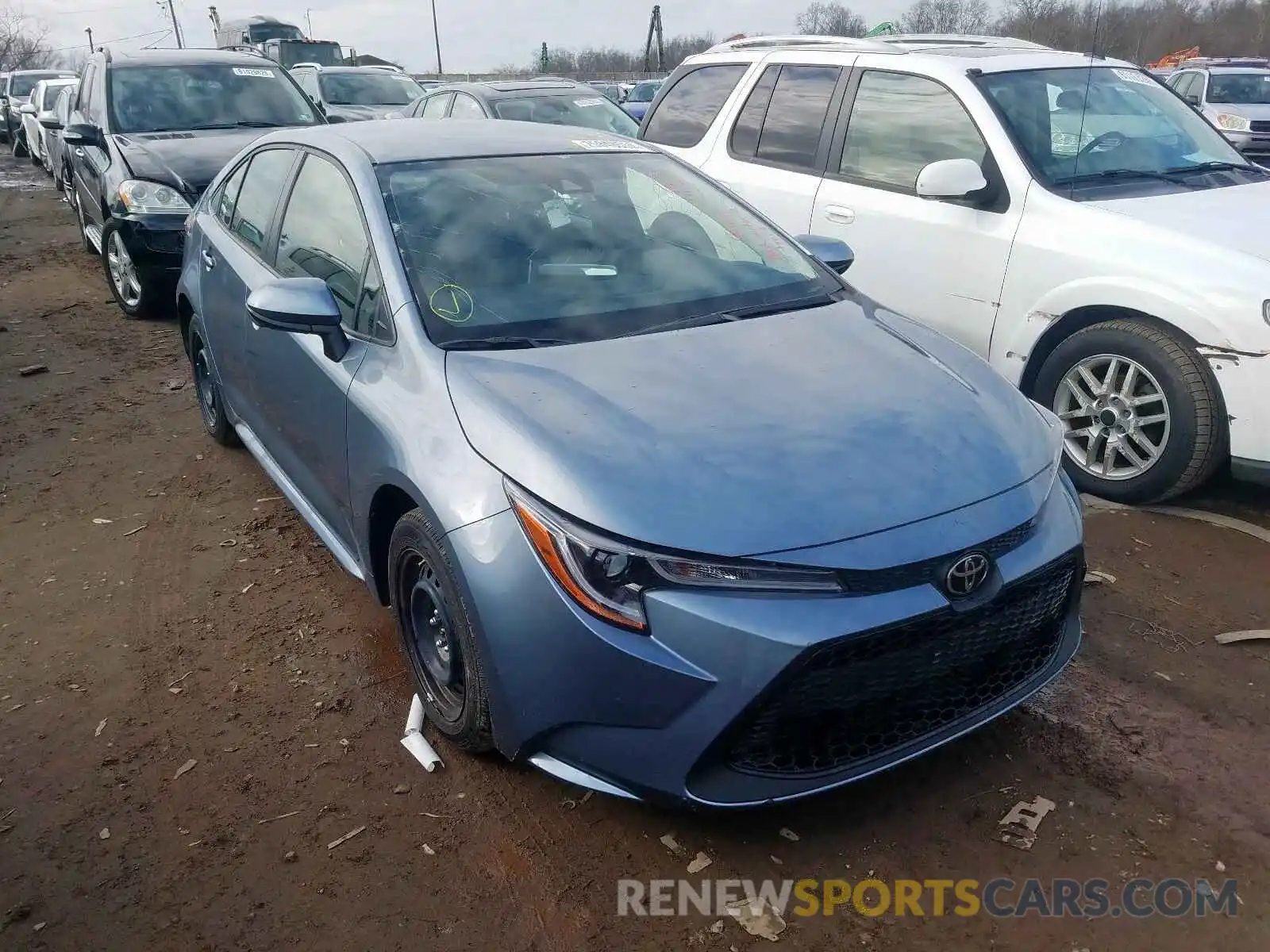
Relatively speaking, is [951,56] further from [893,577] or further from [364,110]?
[364,110]

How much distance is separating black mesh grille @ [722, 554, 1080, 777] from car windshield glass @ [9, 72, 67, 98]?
32.1m

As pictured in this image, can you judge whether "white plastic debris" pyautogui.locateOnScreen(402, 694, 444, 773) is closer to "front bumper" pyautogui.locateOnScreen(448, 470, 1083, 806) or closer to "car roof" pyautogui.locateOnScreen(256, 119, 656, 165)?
"front bumper" pyautogui.locateOnScreen(448, 470, 1083, 806)

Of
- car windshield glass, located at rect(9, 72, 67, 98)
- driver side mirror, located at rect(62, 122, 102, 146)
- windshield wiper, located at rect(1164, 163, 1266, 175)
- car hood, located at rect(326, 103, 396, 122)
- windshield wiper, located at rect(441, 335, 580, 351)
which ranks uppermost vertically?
windshield wiper, located at rect(1164, 163, 1266, 175)

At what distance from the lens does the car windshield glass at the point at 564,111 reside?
386 inches

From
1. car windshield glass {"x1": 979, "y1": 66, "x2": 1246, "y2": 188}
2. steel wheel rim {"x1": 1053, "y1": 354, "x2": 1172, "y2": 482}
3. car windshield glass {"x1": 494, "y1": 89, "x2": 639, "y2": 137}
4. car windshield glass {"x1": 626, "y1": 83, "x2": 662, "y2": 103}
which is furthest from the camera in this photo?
car windshield glass {"x1": 626, "y1": 83, "x2": 662, "y2": 103}

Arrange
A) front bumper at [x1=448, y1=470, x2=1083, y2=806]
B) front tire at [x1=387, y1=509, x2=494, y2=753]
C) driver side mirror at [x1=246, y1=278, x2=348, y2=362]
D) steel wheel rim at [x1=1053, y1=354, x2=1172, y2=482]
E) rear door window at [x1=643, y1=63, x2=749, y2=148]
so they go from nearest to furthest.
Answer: front bumper at [x1=448, y1=470, x2=1083, y2=806] < front tire at [x1=387, y1=509, x2=494, y2=753] < driver side mirror at [x1=246, y1=278, x2=348, y2=362] < steel wheel rim at [x1=1053, y1=354, x2=1172, y2=482] < rear door window at [x1=643, y1=63, x2=749, y2=148]

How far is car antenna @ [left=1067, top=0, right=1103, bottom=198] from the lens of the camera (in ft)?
15.7

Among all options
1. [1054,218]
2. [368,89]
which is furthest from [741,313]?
[368,89]

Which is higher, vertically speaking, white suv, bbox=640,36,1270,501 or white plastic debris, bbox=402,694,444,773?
white suv, bbox=640,36,1270,501

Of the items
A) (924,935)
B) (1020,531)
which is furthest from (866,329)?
(924,935)

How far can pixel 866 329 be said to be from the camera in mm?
3279

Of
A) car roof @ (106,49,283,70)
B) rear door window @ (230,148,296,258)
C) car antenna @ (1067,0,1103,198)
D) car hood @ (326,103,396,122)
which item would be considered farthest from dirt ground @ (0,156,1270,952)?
car hood @ (326,103,396,122)

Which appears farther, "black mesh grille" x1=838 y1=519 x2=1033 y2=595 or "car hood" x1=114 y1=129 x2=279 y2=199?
"car hood" x1=114 y1=129 x2=279 y2=199

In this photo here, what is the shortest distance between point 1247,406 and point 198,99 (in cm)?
784
